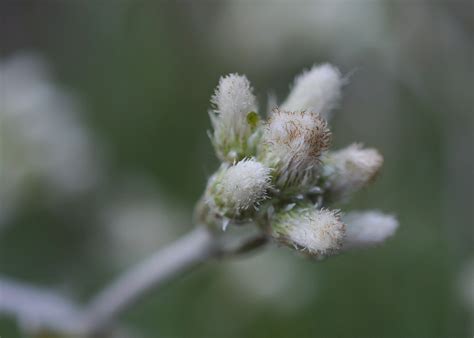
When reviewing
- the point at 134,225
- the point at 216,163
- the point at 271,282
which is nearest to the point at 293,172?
the point at 271,282

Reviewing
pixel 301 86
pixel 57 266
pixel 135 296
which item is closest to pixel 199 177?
pixel 57 266

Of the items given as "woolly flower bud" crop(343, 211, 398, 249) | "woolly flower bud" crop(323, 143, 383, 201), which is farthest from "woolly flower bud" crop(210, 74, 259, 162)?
"woolly flower bud" crop(343, 211, 398, 249)

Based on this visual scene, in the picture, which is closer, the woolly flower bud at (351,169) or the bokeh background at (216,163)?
the woolly flower bud at (351,169)

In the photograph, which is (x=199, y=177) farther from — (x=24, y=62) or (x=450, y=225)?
(x=450, y=225)

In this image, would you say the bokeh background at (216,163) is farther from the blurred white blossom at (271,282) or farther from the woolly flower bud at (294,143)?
the woolly flower bud at (294,143)

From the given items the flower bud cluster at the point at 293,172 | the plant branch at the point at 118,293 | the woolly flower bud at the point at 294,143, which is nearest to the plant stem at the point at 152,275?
the plant branch at the point at 118,293

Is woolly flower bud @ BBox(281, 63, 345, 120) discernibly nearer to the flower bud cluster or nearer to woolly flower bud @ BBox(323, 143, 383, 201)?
the flower bud cluster
